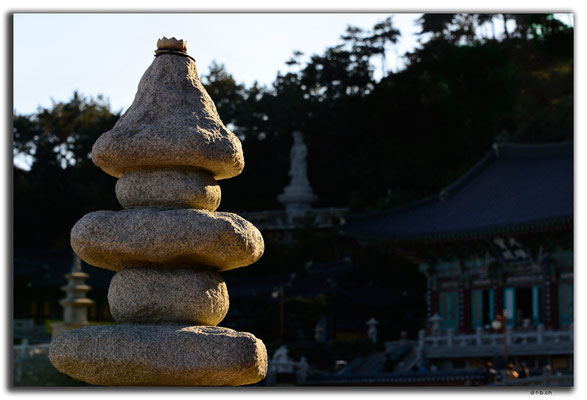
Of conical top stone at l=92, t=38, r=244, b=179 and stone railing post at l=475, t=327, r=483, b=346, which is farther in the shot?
stone railing post at l=475, t=327, r=483, b=346

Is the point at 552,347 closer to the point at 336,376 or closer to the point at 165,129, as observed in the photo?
the point at 336,376

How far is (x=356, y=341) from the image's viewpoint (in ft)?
88.9

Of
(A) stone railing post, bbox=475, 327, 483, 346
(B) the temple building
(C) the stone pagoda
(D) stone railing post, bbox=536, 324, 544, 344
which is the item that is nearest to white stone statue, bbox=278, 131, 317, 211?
(B) the temple building

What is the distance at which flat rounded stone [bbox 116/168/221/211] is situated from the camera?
22.0 feet

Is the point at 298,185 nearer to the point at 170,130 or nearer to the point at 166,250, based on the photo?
the point at 170,130

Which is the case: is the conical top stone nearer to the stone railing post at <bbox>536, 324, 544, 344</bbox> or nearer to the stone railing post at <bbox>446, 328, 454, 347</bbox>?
the stone railing post at <bbox>536, 324, 544, 344</bbox>

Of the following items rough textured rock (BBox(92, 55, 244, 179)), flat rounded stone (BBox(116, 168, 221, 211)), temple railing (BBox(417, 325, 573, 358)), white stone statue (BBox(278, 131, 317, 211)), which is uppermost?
white stone statue (BBox(278, 131, 317, 211))

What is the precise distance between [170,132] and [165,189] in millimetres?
347

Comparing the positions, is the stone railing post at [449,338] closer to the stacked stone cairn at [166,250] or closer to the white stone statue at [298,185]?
the white stone statue at [298,185]

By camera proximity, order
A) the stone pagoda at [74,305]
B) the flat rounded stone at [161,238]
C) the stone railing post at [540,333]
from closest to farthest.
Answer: the flat rounded stone at [161,238], the stone railing post at [540,333], the stone pagoda at [74,305]

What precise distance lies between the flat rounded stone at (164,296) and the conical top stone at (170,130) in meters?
0.67

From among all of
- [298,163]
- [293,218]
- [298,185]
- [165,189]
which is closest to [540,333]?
[293,218]

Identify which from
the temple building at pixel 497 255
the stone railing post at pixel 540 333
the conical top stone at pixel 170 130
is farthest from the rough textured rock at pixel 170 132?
the stone railing post at pixel 540 333

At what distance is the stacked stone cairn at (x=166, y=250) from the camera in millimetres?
6336
